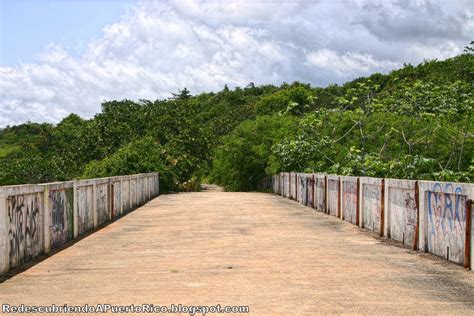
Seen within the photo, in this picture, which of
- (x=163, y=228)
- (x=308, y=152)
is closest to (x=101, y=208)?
(x=163, y=228)

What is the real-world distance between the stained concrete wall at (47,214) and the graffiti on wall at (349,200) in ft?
27.1

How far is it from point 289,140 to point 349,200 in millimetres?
22985

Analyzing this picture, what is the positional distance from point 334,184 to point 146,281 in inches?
605

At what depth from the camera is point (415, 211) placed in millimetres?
14281

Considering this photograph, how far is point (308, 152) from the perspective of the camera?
3922 centimetres

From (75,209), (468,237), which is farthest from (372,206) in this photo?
(75,209)

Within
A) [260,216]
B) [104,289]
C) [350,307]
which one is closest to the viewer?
[350,307]

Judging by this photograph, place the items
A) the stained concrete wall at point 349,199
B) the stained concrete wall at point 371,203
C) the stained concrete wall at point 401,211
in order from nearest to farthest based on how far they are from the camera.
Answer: the stained concrete wall at point 401,211, the stained concrete wall at point 371,203, the stained concrete wall at point 349,199

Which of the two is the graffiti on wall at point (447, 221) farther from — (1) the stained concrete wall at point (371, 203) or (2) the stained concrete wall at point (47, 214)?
(2) the stained concrete wall at point (47, 214)

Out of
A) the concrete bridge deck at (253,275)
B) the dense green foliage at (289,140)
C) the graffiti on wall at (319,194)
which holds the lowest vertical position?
the concrete bridge deck at (253,275)

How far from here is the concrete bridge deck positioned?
28.0ft

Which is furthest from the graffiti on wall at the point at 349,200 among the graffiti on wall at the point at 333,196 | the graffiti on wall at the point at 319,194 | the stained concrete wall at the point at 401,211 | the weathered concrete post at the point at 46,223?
the weathered concrete post at the point at 46,223

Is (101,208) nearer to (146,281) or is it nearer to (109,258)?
(109,258)

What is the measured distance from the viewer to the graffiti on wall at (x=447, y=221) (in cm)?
1171
